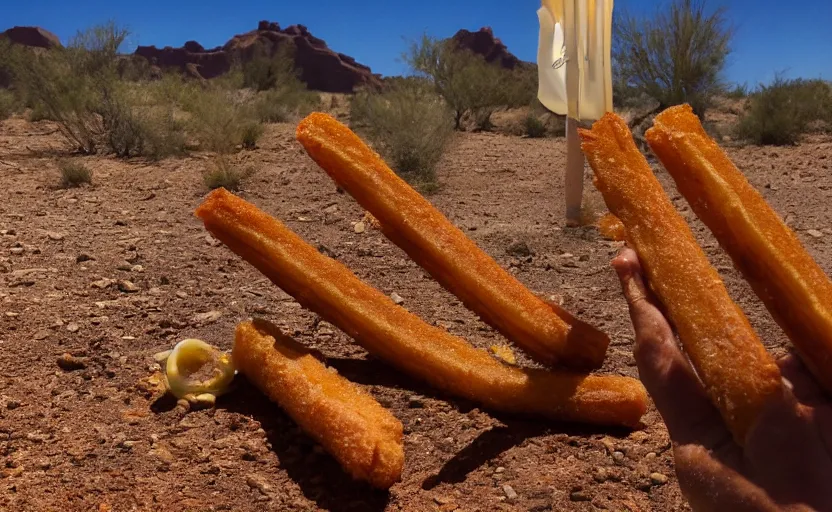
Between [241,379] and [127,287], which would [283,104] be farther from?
[241,379]

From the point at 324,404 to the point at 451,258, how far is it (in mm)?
692

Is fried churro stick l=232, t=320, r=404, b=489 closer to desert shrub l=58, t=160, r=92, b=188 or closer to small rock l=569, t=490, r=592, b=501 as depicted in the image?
small rock l=569, t=490, r=592, b=501

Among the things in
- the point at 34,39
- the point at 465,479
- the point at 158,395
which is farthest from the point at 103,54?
the point at 34,39

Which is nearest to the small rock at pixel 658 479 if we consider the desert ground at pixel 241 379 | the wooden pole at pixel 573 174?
the desert ground at pixel 241 379

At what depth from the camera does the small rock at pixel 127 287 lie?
3637mm

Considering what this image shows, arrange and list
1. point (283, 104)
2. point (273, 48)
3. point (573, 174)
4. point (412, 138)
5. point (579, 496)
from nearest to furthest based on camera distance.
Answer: point (579, 496)
point (573, 174)
point (412, 138)
point (283, 104)
point (273, 48)

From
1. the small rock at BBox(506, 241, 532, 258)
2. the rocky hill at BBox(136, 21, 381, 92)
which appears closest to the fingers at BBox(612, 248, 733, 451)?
the small rock at BBox(506, 241, 532, 258)

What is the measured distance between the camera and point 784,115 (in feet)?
36.0

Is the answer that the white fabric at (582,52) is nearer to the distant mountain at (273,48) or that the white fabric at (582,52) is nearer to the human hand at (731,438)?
the human hand at (731,438)

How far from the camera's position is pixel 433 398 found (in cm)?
253

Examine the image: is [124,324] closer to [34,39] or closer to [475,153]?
[475,153]

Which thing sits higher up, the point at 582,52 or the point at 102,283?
the point at 582,52

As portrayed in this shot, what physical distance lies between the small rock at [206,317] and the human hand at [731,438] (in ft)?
7.39

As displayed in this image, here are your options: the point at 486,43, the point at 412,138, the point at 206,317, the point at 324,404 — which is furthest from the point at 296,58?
the point at 324,404
